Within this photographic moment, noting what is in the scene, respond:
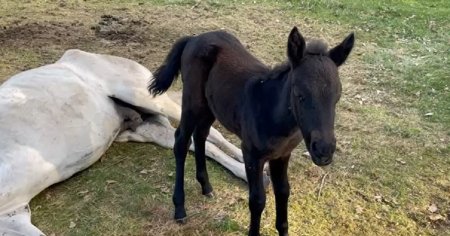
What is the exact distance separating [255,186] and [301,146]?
1.55 m

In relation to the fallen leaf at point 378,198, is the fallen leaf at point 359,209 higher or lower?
higher

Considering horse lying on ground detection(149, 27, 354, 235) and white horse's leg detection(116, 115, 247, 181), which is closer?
horse lying on ground detection(149, 27, 354, 235)

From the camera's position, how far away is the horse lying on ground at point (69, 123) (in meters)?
4.05

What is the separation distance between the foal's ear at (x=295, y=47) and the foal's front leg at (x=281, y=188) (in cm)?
80

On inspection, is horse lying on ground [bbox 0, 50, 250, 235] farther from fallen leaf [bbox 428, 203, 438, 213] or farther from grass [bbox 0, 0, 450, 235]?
fallen leaf [bbox 428, 203, 438, 213]

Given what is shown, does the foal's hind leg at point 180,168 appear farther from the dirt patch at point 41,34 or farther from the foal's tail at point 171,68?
the dirt patch at point 41,34

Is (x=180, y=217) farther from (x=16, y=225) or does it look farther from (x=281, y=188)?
(x=16, y=225)

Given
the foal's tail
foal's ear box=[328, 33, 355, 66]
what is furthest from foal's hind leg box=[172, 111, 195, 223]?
foal's ear box=[328, 33, 355, 66]

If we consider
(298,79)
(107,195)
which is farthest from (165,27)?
(298,79)

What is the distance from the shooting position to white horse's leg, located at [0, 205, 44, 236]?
3.79m

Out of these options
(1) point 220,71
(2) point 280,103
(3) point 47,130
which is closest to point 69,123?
(3) point 47,130

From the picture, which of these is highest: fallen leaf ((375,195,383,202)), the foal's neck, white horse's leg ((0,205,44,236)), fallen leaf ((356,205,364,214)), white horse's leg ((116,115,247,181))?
the foal's neck

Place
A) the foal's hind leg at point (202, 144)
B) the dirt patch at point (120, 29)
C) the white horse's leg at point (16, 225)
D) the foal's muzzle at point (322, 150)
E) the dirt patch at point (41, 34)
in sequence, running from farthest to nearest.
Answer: the dirt patch at point (120, 29), the dirt patch at point (41, 34), the foal's hind leg at point (202, 144), the white horse's leg at point (16, 225), the foal's muzzle at point (322, 150)

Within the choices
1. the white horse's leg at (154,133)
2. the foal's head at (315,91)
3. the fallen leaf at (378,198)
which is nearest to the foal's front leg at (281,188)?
the foal's head at (315,91)
